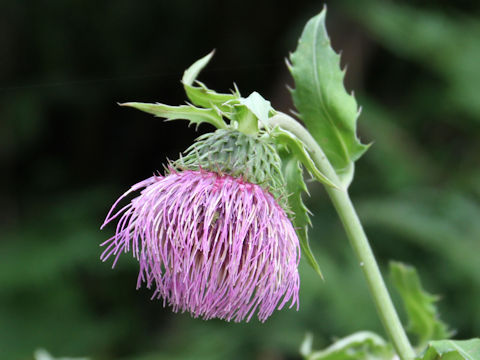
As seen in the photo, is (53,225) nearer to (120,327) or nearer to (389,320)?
(120,327)

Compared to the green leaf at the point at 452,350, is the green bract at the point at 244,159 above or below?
above

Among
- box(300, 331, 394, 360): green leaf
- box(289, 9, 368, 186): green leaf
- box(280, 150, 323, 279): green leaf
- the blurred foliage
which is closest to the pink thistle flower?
box(280, 150, 323, 279): green leaf

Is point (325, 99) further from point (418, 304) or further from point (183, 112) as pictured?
point (418, 304)

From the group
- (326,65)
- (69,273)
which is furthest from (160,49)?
(326,65)

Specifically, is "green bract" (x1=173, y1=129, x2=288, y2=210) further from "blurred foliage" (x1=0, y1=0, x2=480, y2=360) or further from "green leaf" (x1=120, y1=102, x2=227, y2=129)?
"blurred foliage" (x1=0, y1=0, x2=480, y2=360)

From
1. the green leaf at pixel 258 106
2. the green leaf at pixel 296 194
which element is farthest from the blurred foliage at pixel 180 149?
the green leaf at pixel 258 106

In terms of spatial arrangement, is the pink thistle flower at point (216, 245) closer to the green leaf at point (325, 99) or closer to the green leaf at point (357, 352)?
the green leaf at point (325, 99)
